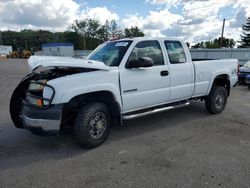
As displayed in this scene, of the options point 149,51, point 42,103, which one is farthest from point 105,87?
point 149,51

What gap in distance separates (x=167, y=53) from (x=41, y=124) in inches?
118

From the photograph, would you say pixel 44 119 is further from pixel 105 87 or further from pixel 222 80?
pixel 222 80

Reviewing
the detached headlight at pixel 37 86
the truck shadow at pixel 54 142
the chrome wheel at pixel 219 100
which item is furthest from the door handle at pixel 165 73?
the detached headlight at pixel 37 86

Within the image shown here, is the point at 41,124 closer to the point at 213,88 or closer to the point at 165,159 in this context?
the point at 165,159

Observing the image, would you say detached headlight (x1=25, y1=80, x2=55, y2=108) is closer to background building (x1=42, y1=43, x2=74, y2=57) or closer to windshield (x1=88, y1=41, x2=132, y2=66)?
windshield (x1=88, y1=41, x2=132, y2=66)

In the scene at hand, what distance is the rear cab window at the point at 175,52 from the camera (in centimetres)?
522

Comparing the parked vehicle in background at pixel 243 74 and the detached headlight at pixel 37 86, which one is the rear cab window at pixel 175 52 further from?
the parked vehicle in background at pixel 243 74

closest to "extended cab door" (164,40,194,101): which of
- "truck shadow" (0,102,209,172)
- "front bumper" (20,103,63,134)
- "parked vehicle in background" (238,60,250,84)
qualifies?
"truck shadow" (0,102,209,172)

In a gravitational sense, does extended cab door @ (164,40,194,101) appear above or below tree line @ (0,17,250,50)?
below

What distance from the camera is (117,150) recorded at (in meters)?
4.16

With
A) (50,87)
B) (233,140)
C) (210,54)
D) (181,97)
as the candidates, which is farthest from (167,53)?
(210,54)

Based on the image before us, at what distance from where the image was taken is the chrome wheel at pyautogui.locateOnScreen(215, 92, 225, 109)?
20.9 feet

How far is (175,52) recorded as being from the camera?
539 centimetres

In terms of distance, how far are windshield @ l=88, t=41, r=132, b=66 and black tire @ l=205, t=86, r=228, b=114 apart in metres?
2.85
